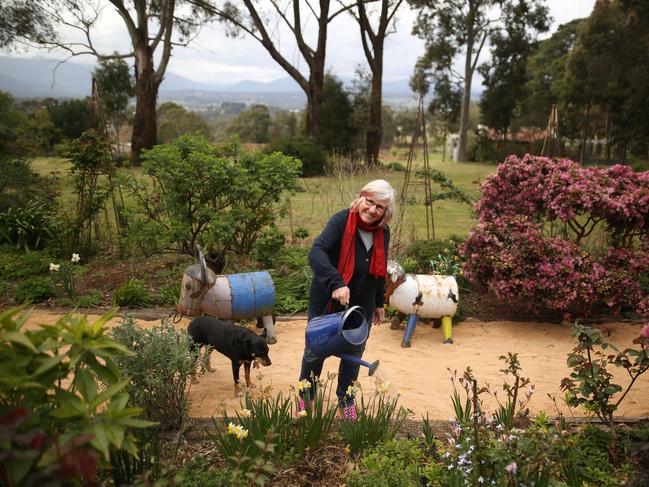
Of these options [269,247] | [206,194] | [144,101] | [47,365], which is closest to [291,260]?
[269,247]

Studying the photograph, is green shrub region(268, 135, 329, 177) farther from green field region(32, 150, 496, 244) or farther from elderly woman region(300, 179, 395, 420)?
elderly woman region(300, 179, 395, 420)

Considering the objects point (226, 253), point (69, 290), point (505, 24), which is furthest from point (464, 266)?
point (505, 24)

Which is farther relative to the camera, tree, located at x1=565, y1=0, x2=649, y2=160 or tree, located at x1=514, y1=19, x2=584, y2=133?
tree, located at x1=514, y1=19, x2=584, y2=133

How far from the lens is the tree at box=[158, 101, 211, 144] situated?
124ft

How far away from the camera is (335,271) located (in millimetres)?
3062

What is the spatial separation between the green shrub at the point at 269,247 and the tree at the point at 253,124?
129 ft

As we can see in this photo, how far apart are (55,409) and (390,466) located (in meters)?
1.59

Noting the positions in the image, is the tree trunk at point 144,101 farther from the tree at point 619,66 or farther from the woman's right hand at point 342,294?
the woman's right hand at point 342,294

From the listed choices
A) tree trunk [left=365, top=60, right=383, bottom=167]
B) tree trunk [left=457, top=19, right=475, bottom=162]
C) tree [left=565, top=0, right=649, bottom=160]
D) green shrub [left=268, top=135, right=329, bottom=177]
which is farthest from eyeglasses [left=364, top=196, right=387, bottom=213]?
tree trunk [left=457, top=19, right=475, bottom=162]

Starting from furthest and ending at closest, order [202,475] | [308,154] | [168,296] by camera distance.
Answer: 1. [308,154]
2. [168,296]
3. [202,475]

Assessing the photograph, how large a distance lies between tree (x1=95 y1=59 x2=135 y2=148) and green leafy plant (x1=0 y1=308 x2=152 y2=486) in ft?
90.4

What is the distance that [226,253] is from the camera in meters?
7.32

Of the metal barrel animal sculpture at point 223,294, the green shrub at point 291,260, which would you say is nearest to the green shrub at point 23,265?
the green shrub at point 291,260

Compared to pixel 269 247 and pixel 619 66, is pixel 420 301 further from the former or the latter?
pixel 619 66
